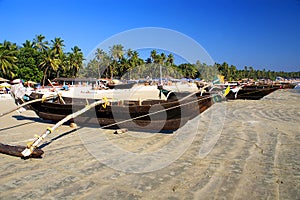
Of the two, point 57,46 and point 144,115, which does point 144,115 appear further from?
point 57,46

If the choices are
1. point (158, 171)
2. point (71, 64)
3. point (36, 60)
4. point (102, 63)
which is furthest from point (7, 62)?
point (158, 171)

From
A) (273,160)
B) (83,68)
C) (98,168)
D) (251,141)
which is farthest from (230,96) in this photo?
(83,68)

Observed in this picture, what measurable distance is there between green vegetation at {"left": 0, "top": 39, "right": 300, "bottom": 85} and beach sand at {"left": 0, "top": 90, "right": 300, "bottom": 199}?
53.9 feet

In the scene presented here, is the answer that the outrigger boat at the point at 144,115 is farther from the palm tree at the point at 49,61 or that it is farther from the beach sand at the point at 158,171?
the palm tree at the point at 49,61

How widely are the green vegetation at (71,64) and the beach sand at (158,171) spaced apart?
53.9 ft

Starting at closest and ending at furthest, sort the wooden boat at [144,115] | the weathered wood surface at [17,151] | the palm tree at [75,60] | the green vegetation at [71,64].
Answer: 1. the weathered wood surface at [17,151]
2. the wooden boat at [144,115]
3. the green vegetation at [71,64]
4. the palm tree at [75,60]

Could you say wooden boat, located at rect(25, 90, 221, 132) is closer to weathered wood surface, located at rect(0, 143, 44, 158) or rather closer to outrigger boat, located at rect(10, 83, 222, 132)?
outrigger boat, located at rect(10, 83, 222, 132)

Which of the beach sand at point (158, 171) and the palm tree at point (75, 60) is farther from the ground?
the palm tree at point (75, 60)

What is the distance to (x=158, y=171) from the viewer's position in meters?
4.38

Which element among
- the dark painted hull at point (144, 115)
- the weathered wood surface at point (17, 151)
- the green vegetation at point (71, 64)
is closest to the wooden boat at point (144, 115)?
the dark painted hull at point (144, 115)

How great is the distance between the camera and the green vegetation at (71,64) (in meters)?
32.7

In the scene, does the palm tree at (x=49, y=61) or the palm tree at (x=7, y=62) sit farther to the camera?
the palm tree at (x=49, y=61)

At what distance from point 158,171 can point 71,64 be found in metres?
60.7

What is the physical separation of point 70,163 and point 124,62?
61.8 meters
